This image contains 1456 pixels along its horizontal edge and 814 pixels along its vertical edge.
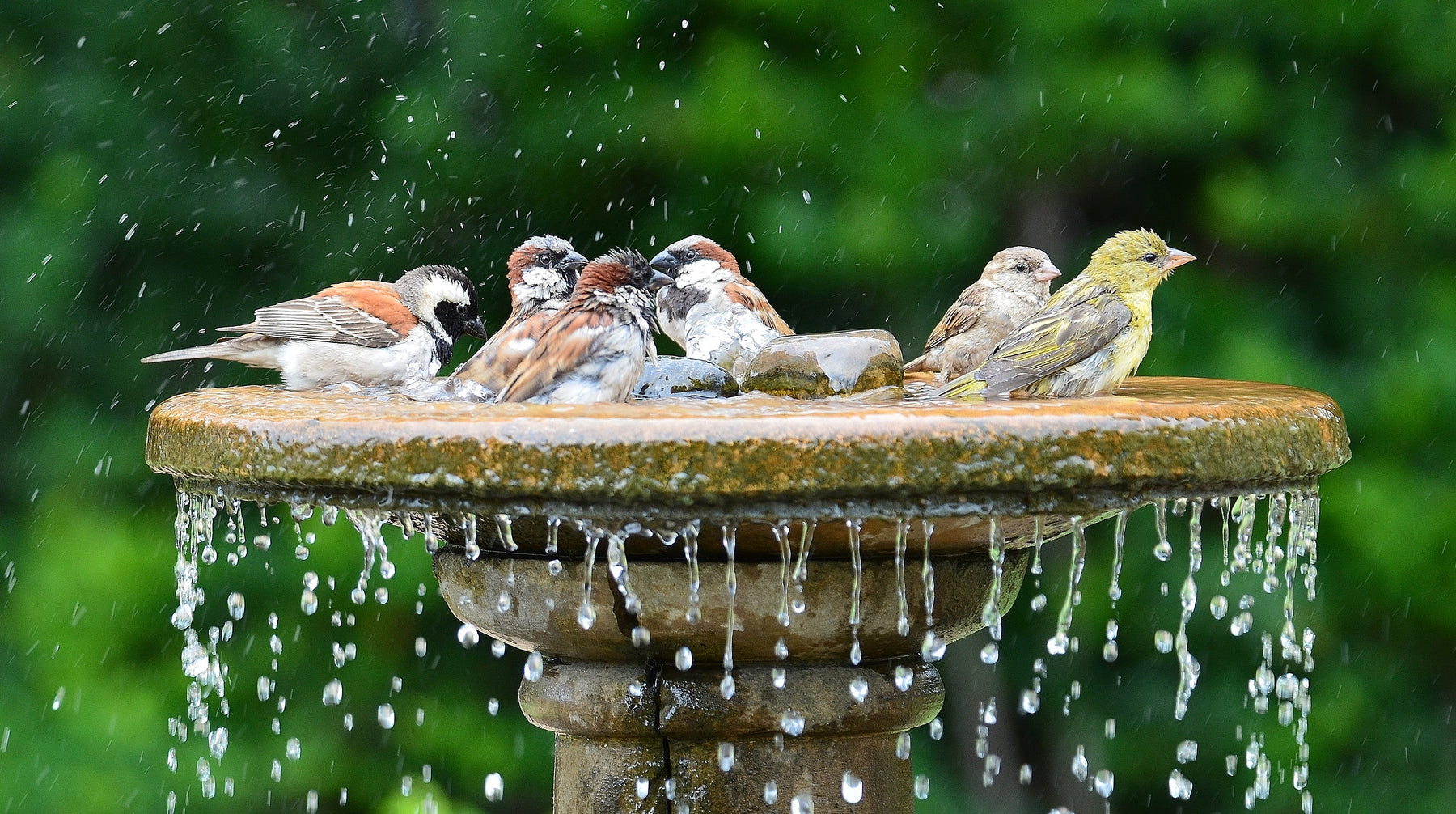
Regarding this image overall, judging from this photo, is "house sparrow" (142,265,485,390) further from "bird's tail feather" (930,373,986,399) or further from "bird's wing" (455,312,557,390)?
"bird's tail feather" (930,373,986,399)

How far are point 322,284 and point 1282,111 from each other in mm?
3281

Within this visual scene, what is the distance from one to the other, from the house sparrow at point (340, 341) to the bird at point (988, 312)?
1.40 meters

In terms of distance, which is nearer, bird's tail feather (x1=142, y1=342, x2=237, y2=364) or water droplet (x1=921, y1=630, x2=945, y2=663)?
water droplet (x1=921, y1=630, x2=945, y2=663)

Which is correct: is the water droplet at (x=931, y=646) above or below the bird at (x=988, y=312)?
below

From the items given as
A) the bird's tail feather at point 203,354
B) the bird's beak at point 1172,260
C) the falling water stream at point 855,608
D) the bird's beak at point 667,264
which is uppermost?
the bird's beak at point 1172,260

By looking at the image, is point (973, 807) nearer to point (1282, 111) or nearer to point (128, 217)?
point (1282, 111)

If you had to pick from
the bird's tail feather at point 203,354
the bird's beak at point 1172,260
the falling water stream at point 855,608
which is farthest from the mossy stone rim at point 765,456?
the bird's tail feather at point 203,354

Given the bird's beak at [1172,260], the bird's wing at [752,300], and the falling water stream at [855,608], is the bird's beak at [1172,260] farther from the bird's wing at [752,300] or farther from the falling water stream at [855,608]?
the bird's wing at [752,300]

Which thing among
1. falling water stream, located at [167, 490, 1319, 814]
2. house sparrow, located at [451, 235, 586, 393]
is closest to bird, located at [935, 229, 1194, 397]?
falling water stream, located at [167, 490, 1319, 814]

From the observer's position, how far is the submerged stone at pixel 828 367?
3109 millimetres

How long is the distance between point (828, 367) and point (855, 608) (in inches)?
29.3

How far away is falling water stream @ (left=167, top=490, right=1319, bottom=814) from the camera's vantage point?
2.50m

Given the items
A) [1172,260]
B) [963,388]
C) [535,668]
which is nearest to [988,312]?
[1172,260]

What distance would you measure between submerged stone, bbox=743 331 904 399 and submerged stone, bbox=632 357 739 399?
0.26ft
